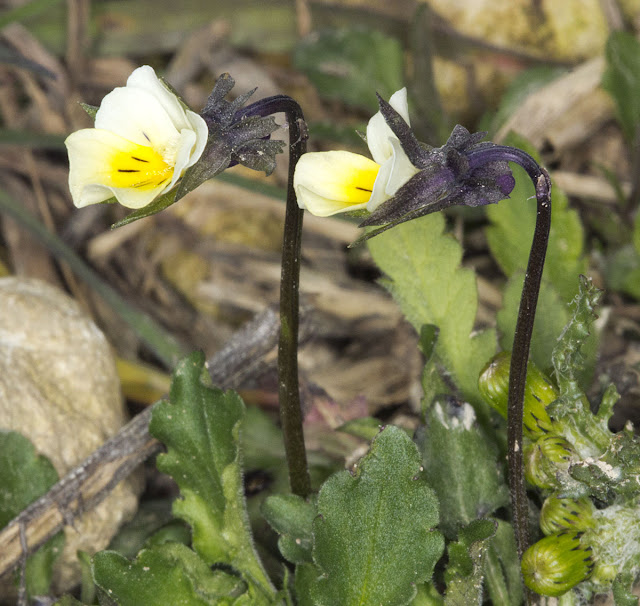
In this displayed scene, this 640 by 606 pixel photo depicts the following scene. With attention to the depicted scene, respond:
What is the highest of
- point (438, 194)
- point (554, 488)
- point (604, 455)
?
point (438, 194)

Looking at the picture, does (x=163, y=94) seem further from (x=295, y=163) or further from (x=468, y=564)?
(x=468, y=564)

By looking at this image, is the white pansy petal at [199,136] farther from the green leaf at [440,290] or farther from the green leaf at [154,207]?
the green leaf at [440,290]

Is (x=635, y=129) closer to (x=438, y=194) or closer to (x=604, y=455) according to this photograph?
(x=604, y=455)

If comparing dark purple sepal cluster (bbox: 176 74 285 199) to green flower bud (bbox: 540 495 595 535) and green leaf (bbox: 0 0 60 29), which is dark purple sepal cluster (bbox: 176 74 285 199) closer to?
green flower bud (bbox: 540 495 595 535)

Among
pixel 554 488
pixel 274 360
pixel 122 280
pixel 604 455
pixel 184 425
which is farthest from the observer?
pixel 122 280

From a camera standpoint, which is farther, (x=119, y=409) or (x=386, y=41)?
(x=386, y=41)

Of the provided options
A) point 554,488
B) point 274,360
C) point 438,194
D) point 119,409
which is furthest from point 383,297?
point 438,194

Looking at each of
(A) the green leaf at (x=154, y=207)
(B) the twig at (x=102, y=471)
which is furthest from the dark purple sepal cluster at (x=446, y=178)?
(B) the twig at (x=102, y=471)

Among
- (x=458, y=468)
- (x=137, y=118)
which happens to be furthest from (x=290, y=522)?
(x=137, y=118)
